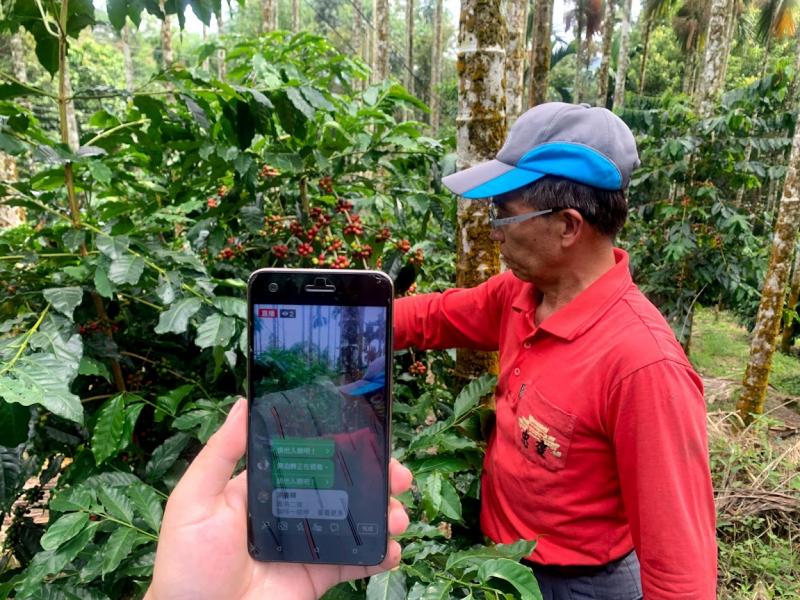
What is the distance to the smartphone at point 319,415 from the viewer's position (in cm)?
106

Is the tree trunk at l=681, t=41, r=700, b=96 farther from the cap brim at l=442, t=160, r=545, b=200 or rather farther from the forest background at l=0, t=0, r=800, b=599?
the cap brim at l=442, t=160, r=545, b=200

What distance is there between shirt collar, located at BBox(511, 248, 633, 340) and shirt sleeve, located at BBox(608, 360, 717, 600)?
0.22 meters

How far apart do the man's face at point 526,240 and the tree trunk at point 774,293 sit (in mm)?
3553

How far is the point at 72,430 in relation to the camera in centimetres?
167

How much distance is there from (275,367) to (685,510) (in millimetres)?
904

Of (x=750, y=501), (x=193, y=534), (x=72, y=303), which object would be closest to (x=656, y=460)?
(x=193, y=534)

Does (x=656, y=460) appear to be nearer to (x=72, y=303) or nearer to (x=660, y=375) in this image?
(x=660, y=375)

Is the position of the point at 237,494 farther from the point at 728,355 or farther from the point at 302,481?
the point at 728,355

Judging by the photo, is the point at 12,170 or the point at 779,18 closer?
the point at 12,170

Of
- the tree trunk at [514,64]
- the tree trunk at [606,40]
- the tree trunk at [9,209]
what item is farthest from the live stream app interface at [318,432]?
the tree trunk at [606,40]

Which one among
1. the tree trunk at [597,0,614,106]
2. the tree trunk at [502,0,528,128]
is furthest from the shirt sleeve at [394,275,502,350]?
the tree trunk at [597,0,614,106]

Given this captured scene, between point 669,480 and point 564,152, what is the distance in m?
0.82

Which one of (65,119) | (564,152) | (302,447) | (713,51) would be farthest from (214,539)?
(713,51)

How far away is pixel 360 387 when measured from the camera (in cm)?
108
